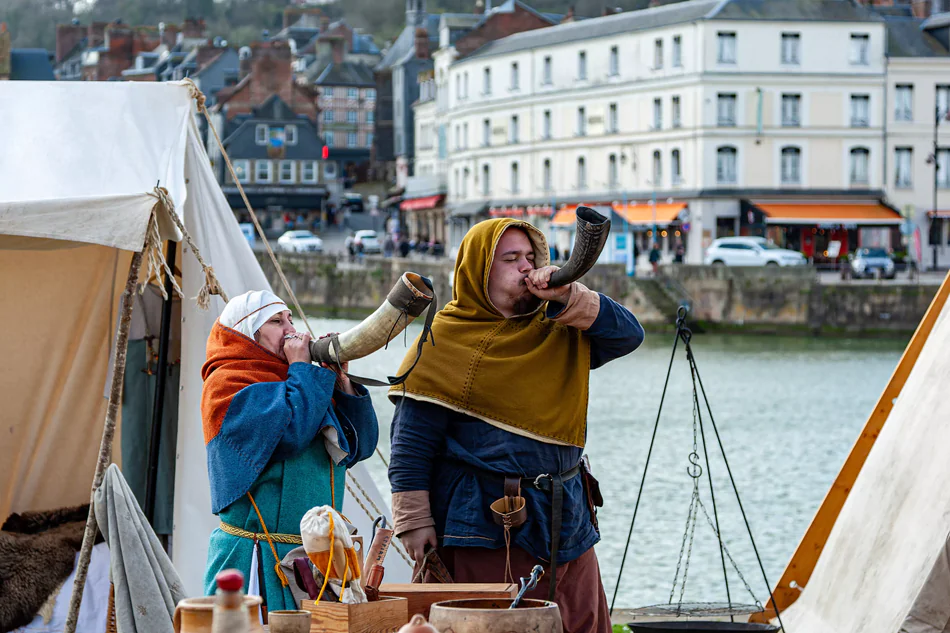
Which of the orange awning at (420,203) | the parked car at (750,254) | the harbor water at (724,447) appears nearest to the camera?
the harbor water at (724,447)

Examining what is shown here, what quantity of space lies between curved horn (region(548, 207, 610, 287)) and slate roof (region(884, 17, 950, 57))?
4962 centimetres

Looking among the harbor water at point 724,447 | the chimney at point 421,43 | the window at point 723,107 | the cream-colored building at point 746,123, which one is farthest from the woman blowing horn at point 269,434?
the chimney at point 421,43

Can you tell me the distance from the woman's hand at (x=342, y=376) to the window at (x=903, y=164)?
158ft

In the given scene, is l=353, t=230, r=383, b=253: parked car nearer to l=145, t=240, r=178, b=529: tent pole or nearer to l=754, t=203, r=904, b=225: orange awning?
l=754, t=203, r=904, b=225: orange awning

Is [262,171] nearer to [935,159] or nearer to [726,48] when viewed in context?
[726,48]

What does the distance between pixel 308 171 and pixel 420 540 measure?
74.3 m

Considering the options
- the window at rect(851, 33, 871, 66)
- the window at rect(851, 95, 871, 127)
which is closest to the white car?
the window at rect(851, 95, 871, 127)

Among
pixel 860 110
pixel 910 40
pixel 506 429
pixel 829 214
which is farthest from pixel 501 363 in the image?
pixel 910 40

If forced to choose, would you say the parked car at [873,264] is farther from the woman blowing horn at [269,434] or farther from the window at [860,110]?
the woman blowing horn at [269,434]

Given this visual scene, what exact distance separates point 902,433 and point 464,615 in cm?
271

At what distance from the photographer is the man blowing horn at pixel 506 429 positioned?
368 cm

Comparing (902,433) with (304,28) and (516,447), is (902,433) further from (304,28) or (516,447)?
(304,28)

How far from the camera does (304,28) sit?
377ft

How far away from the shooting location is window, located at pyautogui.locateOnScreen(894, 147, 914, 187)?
160 feet
